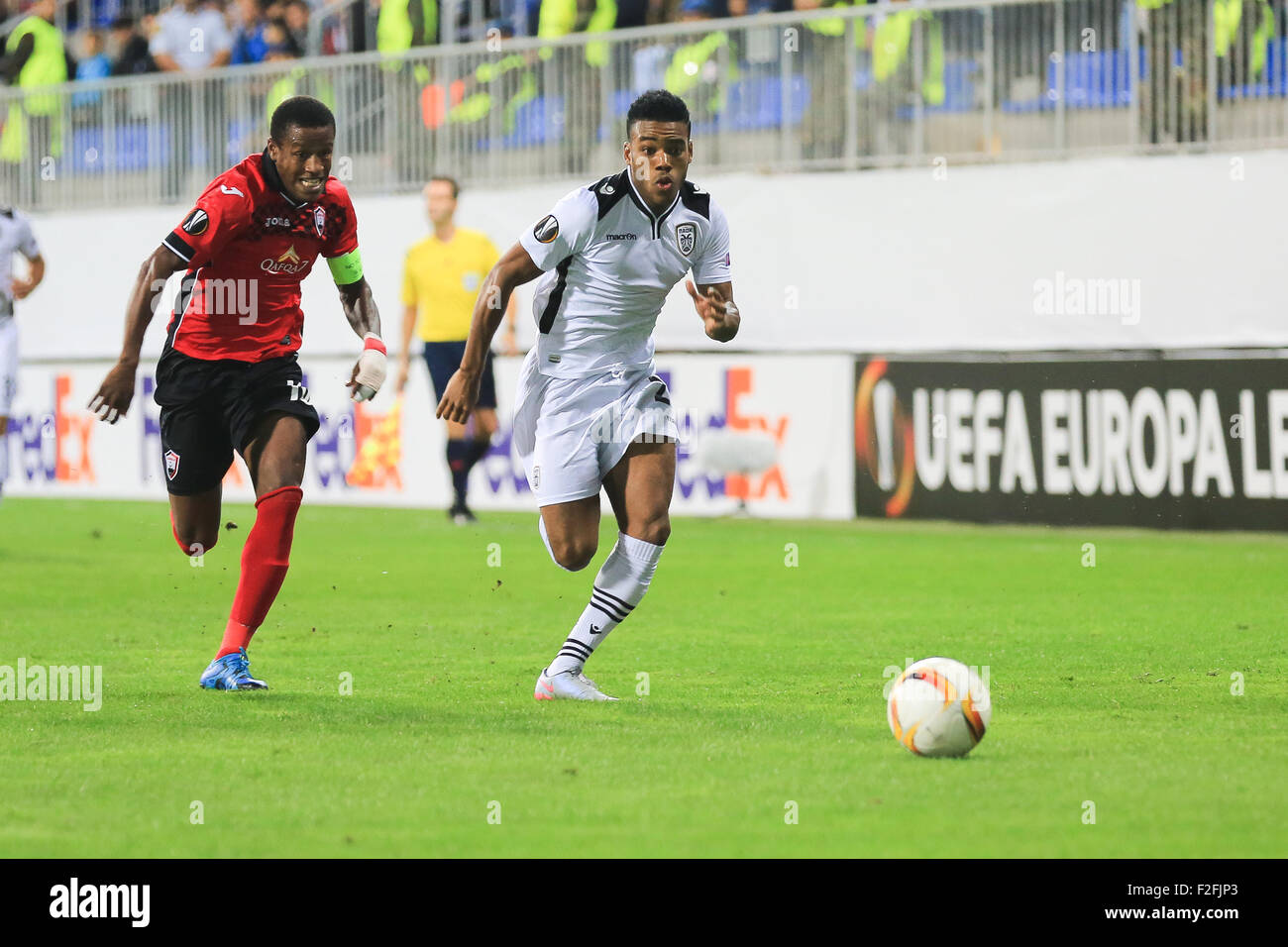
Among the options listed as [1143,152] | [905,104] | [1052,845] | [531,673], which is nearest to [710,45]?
[905,104]

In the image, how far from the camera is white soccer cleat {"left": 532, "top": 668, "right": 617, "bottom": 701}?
313 inches

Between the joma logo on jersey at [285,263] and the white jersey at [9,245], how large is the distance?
7.25 metres

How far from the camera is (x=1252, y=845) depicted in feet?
17.1

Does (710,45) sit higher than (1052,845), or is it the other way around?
(710,45)

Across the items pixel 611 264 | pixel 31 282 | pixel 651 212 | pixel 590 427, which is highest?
pixel 31 282

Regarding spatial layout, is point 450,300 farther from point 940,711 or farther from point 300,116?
point 940,711

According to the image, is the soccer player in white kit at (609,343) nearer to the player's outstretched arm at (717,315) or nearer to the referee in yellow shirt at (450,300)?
the player's outstretched arm at (717,315)

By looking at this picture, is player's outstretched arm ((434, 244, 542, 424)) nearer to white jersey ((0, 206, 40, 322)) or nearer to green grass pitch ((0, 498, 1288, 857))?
green grass pitch ((0, 498, 1288, 857))

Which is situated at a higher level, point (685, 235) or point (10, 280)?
point (10, 280)

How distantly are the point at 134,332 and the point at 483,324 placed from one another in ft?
4.63

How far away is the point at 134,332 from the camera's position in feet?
26.8

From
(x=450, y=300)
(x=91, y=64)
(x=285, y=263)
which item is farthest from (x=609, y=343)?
(x=91, y=64)

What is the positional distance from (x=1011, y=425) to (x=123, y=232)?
417 inches
